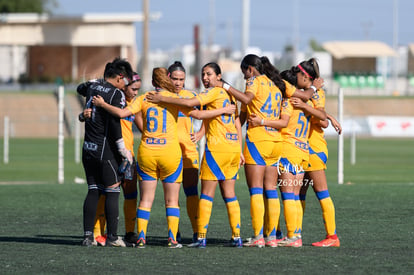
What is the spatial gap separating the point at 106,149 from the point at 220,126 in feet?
4.13

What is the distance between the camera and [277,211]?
9.17 meters

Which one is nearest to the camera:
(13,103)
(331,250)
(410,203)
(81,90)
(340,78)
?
(331,250)

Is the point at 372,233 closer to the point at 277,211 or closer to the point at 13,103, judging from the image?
the point at 277,211

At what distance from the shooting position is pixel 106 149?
902 cm

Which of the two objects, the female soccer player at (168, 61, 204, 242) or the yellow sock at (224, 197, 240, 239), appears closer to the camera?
the yellow sock at (224, 197, 240, 239)

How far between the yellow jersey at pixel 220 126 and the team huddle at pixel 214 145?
11 mm

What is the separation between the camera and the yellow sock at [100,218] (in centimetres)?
949

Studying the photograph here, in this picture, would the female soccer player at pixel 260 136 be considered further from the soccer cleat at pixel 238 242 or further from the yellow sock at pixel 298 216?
the yellow sock at pixel 298 216

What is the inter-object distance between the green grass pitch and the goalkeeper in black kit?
36cm

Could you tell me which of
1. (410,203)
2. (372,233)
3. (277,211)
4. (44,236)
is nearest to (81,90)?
(44,236)

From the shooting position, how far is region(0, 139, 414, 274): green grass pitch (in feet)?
25.5

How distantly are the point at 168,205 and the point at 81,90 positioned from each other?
1.67m

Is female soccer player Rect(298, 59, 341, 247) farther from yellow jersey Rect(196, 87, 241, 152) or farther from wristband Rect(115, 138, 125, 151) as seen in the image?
wristband Rect(115, 138, 125, 151)

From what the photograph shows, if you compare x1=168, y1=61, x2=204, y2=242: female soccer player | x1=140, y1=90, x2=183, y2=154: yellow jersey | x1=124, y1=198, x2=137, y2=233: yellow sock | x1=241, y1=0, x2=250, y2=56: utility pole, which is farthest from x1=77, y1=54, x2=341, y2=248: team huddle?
x1=241, y1=0, x2=250, y2=56: utility pole
